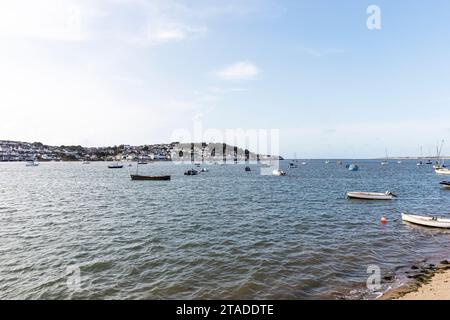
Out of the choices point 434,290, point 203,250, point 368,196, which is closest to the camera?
point 434,290

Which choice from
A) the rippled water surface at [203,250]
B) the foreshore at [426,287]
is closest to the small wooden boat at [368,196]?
the rippled water surface at [203,250]

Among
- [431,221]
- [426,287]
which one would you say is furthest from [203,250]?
[431,221]

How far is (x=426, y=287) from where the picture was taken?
15.9m

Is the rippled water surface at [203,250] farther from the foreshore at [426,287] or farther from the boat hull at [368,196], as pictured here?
the boat hull at [368,196]

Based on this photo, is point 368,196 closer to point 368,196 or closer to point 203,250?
point 368,196

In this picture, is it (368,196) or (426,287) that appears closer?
(426,287)

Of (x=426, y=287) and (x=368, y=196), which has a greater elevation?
(x=368, y=196)

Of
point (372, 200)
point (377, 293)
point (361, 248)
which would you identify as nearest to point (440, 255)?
point (361, 248)

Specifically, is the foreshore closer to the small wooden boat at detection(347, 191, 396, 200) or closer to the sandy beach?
the sandy beach

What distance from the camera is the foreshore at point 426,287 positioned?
14.5m

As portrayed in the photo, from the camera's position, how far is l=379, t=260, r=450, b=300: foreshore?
1446 cm
